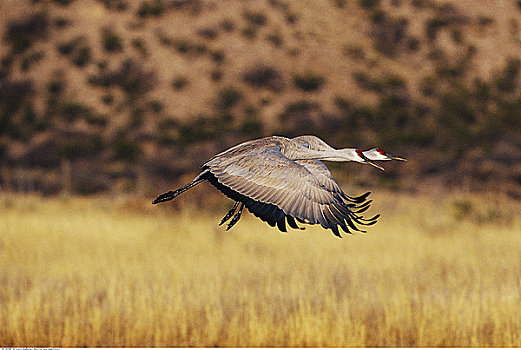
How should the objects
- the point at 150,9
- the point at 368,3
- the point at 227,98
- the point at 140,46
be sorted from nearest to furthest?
1. the point at 227,98
2. the point at 140,46
3. the point at 150,9
4. the point at 368,3

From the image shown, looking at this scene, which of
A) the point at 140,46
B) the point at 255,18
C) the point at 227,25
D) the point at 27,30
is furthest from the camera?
the point at 255,18

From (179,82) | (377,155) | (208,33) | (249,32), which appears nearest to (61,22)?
(208,33)

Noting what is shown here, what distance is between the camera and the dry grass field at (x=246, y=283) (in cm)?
1028

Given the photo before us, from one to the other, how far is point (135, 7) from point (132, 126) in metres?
11.1

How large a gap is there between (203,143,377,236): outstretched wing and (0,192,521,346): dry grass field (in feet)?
16.9

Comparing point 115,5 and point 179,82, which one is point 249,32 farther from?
point 115,5

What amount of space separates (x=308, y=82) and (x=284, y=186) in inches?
1354

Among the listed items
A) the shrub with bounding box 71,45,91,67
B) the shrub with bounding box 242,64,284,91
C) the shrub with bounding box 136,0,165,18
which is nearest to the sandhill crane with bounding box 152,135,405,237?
the shrub with bounding box 242,64,284,91

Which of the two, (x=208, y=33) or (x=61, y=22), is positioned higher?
(x=61, y=22)

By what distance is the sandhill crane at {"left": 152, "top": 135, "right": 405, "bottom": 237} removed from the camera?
16.8ft

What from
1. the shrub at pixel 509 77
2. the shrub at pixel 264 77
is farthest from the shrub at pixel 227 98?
the shrub at pixel 509 77

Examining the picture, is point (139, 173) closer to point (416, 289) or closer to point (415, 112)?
point (415, 112)

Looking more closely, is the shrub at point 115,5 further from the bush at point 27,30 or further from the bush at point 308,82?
the bush at point 308,82

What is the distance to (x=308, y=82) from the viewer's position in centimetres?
3912
